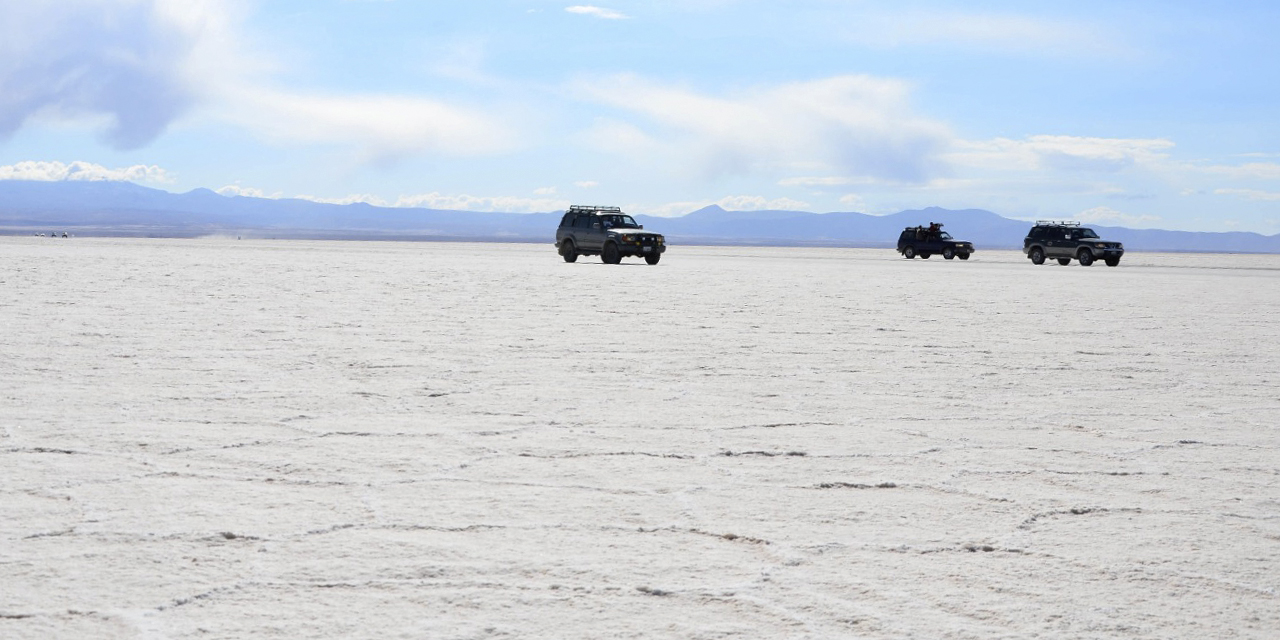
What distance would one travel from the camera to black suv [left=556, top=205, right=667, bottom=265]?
120 ft

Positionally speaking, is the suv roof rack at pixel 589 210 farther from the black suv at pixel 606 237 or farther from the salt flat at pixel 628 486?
the salt flat at pixel 628 486

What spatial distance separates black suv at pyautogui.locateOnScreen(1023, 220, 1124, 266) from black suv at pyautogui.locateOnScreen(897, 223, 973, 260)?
187 inches

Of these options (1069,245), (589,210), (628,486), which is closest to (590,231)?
(589,210)

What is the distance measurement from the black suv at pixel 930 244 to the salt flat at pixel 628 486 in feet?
135

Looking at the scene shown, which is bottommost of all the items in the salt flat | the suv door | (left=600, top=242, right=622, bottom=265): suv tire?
the salt flat

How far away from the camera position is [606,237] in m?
36.8

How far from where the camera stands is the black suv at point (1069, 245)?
149 feet

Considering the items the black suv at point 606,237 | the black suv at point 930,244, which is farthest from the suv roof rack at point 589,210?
the black suv at point 930,244

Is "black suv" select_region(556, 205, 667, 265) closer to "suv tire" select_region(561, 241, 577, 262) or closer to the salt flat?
"suv tire" select_region(561, 241, 577, 262)

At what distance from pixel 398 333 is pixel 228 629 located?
30.4ft

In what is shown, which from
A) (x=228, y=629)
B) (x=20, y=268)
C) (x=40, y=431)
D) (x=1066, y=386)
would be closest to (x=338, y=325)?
(x=40, y=431)

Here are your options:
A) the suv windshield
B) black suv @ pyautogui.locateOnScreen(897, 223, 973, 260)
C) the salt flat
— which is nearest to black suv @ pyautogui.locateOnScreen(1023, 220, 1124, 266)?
black suv @ pyautogui.locateOnScreen(897, 223, 973, 260)

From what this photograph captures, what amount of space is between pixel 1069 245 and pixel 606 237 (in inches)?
776

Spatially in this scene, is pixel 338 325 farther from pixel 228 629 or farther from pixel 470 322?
pixel 228 629
